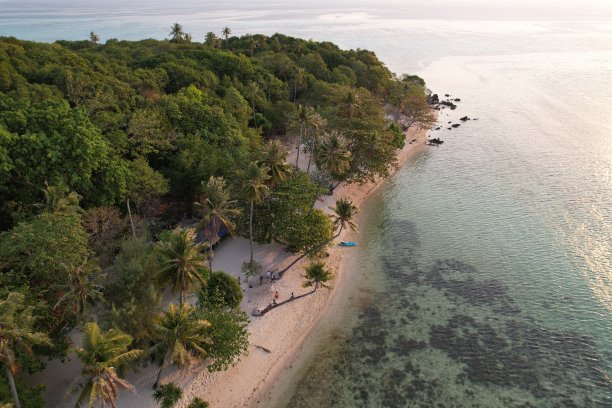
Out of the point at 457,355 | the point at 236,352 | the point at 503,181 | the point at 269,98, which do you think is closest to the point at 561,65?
the point at 503,181

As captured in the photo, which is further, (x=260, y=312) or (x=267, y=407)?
(x=260, y=312)

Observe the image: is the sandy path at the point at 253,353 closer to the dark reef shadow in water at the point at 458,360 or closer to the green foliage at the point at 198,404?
the green foliage at the point at 198,404

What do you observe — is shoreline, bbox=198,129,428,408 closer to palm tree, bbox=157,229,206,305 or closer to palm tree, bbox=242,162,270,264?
palm tree, bbox=157,229,206,305

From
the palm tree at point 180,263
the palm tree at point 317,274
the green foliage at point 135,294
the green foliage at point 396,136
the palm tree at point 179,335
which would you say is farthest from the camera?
the green foliage at point 396,136

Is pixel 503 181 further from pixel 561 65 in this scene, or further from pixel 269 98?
pixel 561 65

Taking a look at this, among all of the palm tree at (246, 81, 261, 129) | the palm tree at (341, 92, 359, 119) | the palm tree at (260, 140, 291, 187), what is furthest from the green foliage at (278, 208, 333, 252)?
A: the palm tree at (246, 81, 261, 129)

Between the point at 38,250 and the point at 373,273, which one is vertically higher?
the point at 38,250

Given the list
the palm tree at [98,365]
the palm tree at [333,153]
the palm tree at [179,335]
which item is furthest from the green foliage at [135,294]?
the palm tree at [333,153]
